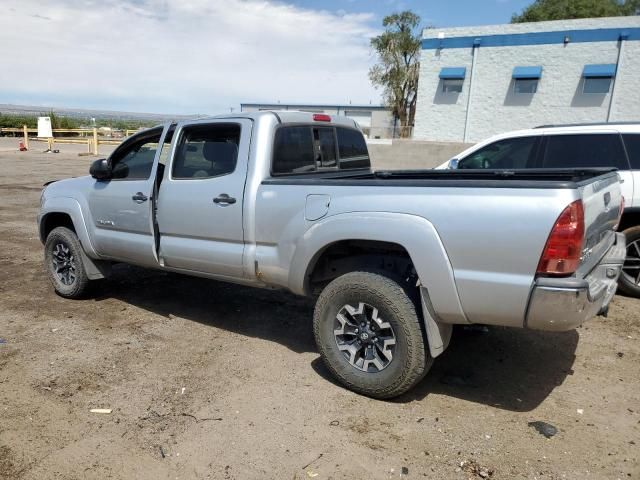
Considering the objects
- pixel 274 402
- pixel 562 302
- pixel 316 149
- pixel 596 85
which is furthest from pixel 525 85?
pixel 274 402

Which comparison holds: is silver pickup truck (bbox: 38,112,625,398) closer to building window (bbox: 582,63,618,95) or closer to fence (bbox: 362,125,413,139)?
building window (bbox: 582,63,618,95)

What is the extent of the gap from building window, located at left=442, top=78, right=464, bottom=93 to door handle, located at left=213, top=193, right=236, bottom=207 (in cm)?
2307

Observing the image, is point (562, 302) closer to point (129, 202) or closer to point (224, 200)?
point (224, 200)

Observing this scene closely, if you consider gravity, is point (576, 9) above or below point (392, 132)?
above

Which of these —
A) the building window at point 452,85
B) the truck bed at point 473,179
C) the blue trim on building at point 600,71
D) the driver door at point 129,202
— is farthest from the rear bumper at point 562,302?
the building window at point 452,85

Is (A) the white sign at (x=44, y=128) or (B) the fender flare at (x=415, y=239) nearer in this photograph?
(B) the fender flare at (x=415, y=239)

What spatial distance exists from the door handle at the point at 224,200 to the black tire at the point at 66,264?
2.13 meters

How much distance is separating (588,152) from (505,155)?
0.92m

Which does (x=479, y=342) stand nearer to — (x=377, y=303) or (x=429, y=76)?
(x=377, y=303)

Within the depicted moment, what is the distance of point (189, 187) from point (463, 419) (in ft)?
9.41

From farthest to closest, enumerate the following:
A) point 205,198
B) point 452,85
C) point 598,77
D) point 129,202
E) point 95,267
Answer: point 452,85
point 598,77
point 95,267
point 129,202
point 205,198

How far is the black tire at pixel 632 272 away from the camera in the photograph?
5.59 meters

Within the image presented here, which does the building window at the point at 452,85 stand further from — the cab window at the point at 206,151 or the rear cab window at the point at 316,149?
the cab window at the point at 206,151

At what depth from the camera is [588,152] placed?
582 centimetres
